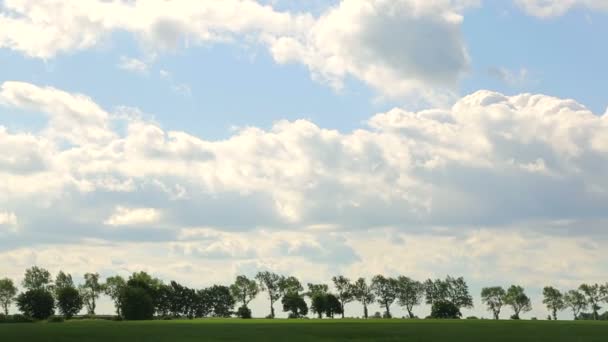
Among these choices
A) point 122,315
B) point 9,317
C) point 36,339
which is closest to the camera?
point 36,339

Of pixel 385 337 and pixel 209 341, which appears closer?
pixel 209 341

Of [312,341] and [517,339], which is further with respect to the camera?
[517,339]

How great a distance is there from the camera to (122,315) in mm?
199375

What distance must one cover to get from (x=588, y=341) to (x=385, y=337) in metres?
21.3

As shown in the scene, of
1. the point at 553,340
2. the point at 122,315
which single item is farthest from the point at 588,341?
the point at 122,315

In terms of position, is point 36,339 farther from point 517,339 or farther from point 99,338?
point 517,339

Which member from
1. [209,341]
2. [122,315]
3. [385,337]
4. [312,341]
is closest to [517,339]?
[385,337]

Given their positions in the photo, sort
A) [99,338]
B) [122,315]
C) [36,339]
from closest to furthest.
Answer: [36,339] < [99,338] < [122,315]

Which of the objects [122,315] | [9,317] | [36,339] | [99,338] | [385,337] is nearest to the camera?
[36,339]

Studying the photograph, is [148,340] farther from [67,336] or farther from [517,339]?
[517,339]

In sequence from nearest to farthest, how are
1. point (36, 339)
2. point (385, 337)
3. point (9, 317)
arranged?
point (36, 339) < point (385, 337) < point (9, 317)

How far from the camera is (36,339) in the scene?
226 ft

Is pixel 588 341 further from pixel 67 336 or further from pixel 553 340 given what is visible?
pixel 67 336

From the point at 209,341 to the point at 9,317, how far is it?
132 metres
